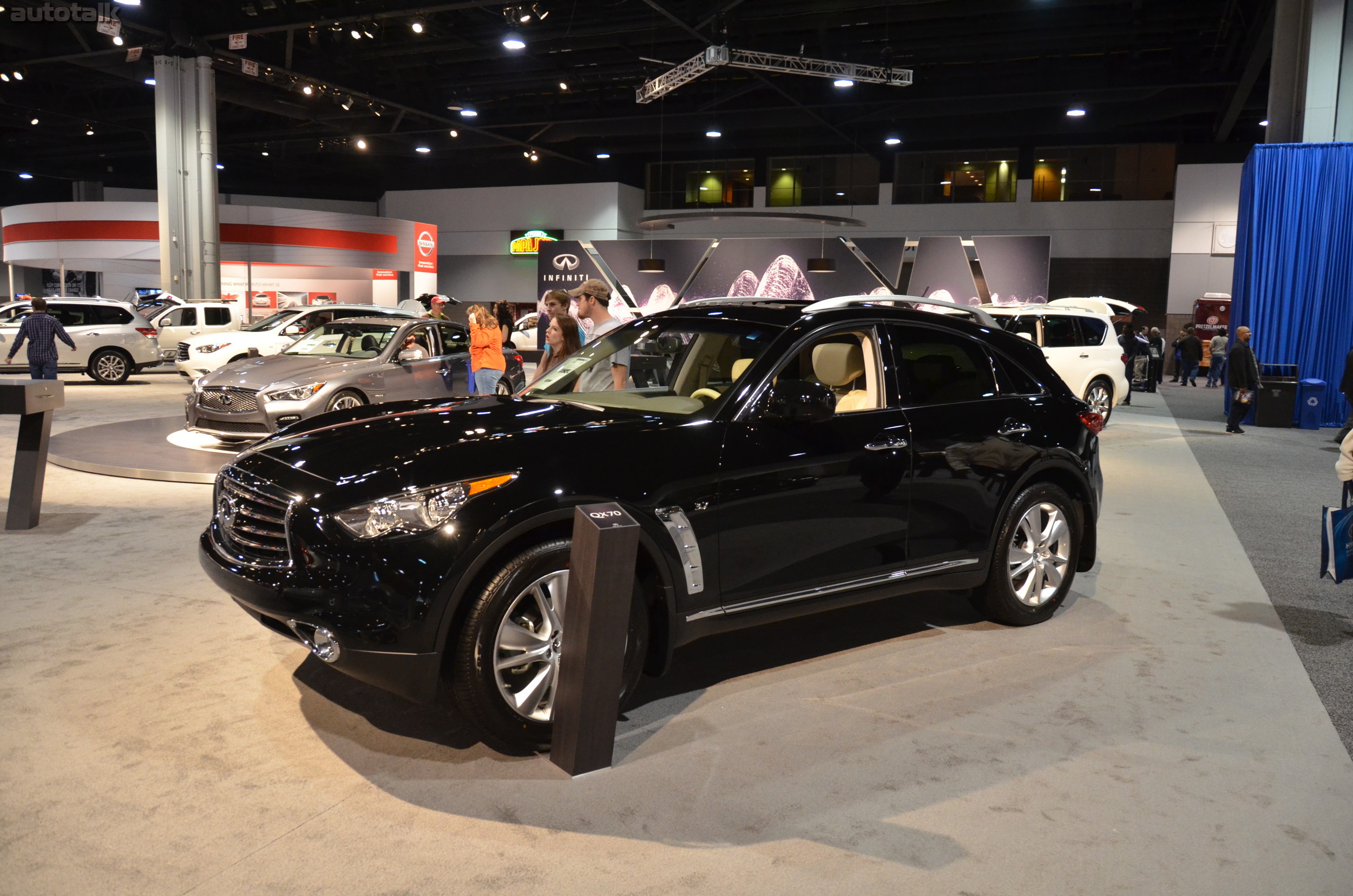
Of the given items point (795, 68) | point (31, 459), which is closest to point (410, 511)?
point (31, 459)

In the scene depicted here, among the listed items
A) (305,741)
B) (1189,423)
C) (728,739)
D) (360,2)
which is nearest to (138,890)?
(305,741)

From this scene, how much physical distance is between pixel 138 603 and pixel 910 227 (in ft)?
104

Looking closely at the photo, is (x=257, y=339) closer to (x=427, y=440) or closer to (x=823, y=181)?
(x=427, y=440)

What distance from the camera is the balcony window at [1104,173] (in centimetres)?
3158

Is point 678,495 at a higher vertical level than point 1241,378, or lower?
lower

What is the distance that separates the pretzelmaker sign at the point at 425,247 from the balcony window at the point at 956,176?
51.1 ft

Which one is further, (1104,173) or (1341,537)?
(1104,173)

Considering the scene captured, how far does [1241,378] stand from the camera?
1523cm

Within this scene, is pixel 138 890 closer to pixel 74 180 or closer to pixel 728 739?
pixel 728 739

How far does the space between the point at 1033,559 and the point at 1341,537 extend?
139 cm

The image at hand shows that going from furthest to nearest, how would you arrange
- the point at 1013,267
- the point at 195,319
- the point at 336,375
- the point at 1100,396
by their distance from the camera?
the point at 1013,267 < the point at 195,319 < the point at 1100,396 < the point at 336,375

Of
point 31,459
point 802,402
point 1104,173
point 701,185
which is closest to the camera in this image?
point 802,402

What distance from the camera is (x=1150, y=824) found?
10.2 feet

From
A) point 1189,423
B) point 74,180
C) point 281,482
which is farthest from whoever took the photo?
point 74,180
